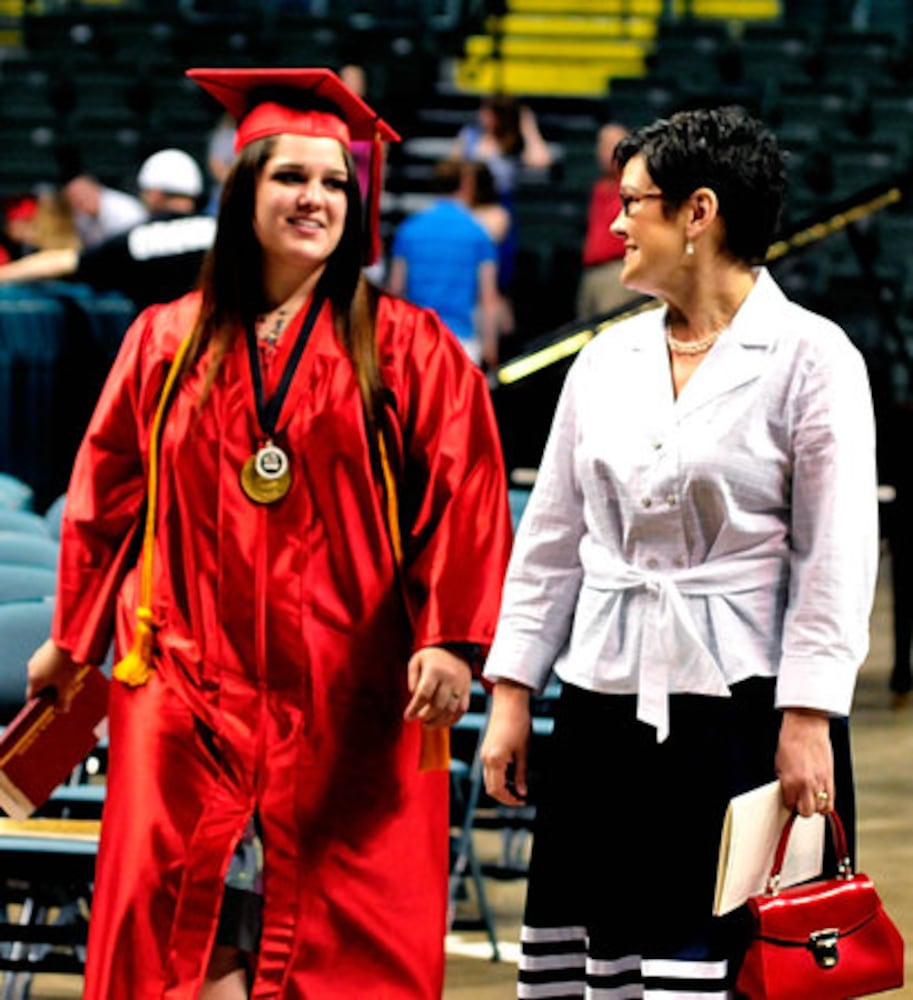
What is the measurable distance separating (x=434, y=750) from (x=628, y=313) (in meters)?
5.32

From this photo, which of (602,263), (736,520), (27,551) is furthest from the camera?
(602,263)

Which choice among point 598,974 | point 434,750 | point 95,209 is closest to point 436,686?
point 434,750

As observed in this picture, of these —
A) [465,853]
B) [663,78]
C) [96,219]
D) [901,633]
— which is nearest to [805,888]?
[465,853]

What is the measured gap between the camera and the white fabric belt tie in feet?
11.3

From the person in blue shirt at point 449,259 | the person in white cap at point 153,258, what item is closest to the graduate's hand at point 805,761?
the person in white cap at point 153,258

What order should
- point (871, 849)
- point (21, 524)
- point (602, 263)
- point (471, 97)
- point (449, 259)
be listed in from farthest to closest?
1. point (471, 97)
2. point (602, 263)
3. point (449, 259)
4. point (871, 849)
5. point (21, 524)

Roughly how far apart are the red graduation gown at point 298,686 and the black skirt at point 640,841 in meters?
0.56

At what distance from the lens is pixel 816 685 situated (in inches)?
132

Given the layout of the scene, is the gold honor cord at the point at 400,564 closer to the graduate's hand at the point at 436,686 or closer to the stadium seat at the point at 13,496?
the graduate's hand at the point at 436,686

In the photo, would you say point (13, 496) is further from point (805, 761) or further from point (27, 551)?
point (805, 761)

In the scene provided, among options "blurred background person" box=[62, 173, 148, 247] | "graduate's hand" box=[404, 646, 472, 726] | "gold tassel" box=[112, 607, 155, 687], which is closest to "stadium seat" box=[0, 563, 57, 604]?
"gold tassel" box=[112, 607, 155, 687]

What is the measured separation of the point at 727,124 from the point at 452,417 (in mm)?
838

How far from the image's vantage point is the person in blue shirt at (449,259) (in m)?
11.1

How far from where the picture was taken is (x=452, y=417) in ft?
13.7
